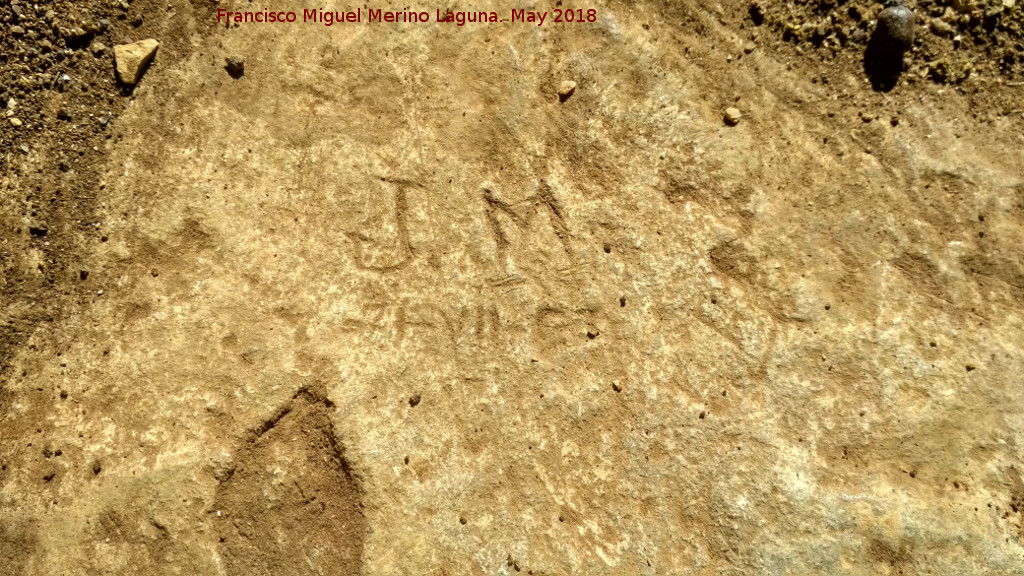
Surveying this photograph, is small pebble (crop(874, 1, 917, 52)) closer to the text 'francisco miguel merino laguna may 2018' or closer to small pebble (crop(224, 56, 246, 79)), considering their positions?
the text 'francisco miguel merino laguna may 2018'

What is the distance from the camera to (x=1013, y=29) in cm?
309

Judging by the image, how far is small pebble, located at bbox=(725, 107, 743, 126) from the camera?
309cm

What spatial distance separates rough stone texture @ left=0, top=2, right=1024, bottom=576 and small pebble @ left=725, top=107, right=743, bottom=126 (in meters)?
0.08

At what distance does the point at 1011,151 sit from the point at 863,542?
72.6 inches

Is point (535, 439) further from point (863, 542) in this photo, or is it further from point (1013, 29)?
point (1013, 29)

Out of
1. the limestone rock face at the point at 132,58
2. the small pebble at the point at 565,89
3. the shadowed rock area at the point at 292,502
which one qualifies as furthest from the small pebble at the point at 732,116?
the limestone rock face at the point at 132,58

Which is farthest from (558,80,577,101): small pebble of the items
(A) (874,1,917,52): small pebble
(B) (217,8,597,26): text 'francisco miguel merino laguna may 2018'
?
(A) (874,1,917,52): small pebble

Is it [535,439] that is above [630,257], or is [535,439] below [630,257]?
below

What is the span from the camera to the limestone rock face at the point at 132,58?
3119 mm

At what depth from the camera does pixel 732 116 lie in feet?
10.1

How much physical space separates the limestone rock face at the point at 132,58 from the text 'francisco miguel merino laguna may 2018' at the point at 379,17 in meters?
0.35

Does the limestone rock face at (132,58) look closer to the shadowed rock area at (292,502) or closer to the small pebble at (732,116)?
the shadowed rock area at (292,502)

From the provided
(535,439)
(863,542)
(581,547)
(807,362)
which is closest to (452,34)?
(535,439)

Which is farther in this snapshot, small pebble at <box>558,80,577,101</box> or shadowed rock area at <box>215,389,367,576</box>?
small pebble at <box>558,80,577,101</box>
